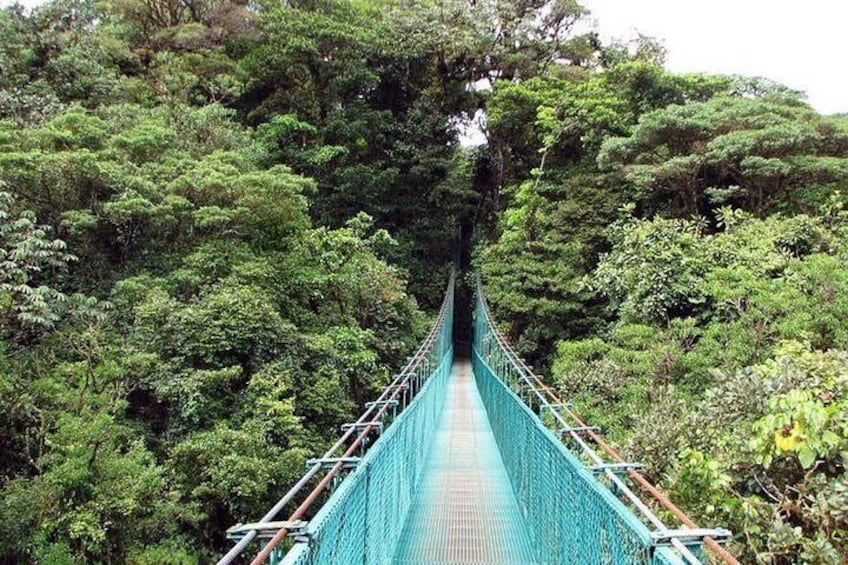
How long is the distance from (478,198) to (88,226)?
36.0ft

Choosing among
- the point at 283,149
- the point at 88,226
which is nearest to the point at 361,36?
the point at 283,149

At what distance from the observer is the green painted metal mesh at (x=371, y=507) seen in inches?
61.4

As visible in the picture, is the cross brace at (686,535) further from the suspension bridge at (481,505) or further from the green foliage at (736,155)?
the green foliage at (736,155)

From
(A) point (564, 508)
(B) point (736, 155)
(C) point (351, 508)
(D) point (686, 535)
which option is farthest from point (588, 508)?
(B) point (736, 155)

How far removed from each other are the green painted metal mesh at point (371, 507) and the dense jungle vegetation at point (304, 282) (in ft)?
4.49

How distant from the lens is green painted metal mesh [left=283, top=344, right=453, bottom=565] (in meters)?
1.56

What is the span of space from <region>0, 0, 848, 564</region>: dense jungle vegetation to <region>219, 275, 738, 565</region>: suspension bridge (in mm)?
662

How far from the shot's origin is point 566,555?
221cm

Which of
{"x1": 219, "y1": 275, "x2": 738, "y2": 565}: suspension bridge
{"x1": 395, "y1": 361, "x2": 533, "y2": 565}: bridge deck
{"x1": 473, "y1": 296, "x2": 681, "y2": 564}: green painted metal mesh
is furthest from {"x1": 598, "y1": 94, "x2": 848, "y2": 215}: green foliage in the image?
{"x1": 473, "y1": 296, "x2": 681, "y2": 564}: green painted metal mesh

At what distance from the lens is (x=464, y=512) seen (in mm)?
3715

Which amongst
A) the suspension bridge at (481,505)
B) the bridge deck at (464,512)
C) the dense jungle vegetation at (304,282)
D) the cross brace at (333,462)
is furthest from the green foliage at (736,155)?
the cross brace at (333,462)

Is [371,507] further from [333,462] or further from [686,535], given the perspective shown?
[686,535]

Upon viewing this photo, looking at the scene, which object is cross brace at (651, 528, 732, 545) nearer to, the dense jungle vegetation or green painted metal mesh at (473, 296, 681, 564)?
green painted metal mesh at (473, 296, 681, 564)

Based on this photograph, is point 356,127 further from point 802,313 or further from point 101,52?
point 802,313
